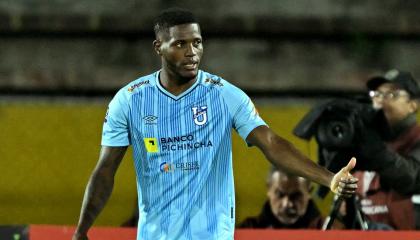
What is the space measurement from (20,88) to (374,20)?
10.3ft

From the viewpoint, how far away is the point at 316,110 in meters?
5.56

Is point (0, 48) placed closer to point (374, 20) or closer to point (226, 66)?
point (226, 66)

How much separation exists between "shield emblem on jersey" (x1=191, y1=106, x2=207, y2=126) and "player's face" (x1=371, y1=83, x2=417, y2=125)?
80.6 inches

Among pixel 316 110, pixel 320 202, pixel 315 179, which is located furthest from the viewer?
pixel 320 202

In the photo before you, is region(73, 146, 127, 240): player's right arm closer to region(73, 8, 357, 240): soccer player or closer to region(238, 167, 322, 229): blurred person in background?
region(73, 8, 357, 240): soccer player

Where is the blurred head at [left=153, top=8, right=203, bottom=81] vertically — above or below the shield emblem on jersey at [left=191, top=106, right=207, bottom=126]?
above

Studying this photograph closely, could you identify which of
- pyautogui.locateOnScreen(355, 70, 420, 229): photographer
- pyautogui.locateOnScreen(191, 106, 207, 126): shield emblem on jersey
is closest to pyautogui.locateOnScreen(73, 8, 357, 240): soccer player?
pyautogui.locateOnScreen(191, 106, 207, 126): shield emblem on jersey

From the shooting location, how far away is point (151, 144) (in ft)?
13.3

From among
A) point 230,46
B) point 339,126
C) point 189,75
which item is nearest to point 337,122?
point 339,126

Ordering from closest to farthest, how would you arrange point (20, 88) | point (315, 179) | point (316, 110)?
point (315, 179)
point (316, 110)
point (20, 88)

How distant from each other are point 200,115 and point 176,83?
0.55 feet

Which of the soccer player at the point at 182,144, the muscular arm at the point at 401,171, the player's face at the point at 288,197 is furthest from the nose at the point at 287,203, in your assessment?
the soccer player at the point at 182,144

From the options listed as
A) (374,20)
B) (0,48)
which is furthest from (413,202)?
(0,48)

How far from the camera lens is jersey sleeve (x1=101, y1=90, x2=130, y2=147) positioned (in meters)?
4.09
